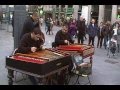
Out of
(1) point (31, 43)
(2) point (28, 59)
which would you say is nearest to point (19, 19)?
(1) point (31, 43)

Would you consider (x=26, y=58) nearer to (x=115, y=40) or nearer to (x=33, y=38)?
(x=33, y=38)

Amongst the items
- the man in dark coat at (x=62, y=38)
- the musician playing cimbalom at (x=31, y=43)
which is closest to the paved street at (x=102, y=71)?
the musician playing cimbalom at (x=31, y=43)

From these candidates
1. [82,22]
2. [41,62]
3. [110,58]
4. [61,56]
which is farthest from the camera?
[82,22]

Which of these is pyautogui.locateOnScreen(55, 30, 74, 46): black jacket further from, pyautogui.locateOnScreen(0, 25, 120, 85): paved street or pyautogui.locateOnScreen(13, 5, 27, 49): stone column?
pyautogui.locateOnScreen(13, 5, 27, 49): stone column

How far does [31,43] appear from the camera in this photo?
790cm

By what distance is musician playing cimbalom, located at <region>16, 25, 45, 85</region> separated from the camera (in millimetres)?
7619

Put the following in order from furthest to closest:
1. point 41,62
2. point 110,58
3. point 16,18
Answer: point 110,58 < point 16,18 < point 41,62

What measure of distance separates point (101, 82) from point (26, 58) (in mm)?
2801

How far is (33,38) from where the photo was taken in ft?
25.6

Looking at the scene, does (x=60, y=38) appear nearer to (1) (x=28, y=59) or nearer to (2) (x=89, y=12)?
(1) (x=28, y=59)

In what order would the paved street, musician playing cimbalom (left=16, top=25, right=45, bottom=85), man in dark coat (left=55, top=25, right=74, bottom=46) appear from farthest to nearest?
man in dark coat (left=55, top=25, right=74, bottom=46)
the paved street
musician playing cimbalom (left=16, top=25, right=45, bottom=85)

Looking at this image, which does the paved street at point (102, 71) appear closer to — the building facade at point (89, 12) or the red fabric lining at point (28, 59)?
the red fabric lining at point (28, 59)

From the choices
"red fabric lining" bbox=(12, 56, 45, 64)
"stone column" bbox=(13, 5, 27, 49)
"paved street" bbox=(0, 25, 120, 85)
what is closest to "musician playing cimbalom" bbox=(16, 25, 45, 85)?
"red fabric lining" bbox=(12, 56, 45, 64)
